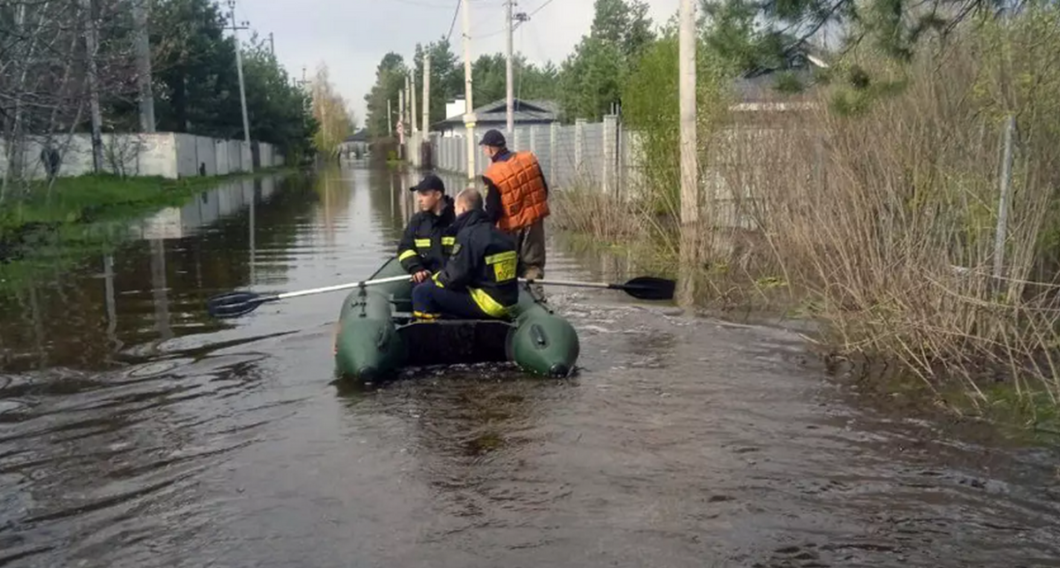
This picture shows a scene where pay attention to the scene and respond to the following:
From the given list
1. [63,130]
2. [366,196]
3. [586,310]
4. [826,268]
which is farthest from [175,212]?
[826,268]

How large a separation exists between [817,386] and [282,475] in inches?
155

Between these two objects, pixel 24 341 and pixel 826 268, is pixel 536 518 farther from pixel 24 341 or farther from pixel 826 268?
pixel 24 341

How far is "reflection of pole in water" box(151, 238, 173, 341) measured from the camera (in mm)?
10727

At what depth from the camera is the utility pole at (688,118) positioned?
14.1 metres

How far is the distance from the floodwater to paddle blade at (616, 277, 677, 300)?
1.04 feet

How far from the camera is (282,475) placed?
637 cm

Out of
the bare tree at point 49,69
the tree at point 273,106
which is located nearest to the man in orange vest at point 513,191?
the bare tree at point 49,69

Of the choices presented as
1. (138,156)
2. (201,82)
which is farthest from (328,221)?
(201,82)

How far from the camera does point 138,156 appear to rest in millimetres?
36094

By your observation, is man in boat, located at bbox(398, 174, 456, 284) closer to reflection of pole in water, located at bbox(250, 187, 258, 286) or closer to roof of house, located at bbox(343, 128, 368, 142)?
reflection of pole in water, located at bbox(250, 187, 258, 286)

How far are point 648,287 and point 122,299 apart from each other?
5.77 metres


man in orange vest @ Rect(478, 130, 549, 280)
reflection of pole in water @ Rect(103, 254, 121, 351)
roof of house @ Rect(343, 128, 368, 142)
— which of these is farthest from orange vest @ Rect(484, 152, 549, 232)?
roof of house @ Rect(343, 128, 368, 142)

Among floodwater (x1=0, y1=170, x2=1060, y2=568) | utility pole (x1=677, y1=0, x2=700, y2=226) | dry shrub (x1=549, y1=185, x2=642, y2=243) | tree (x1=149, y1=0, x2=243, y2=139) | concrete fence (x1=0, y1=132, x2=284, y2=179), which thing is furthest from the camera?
tree (x1=149, y1=0, x2=243, y2=139)

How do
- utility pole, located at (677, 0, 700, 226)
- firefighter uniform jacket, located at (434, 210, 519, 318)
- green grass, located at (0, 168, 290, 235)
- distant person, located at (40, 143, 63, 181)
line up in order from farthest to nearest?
distant person, located at (40, 143, 63, 181)
green grass, located at (0, 168, 290, 235)
utility pole, located at (677, 0, 700, 226)
firefighter uniform jacket, located at (434, 210, 519, 318)
